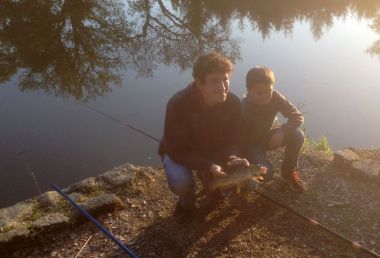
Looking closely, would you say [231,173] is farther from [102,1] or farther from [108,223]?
[102,1]

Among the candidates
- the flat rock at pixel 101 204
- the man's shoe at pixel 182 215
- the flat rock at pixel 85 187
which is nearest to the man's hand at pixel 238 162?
the man's shoe at pixel 182 215

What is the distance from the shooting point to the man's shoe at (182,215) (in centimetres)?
382

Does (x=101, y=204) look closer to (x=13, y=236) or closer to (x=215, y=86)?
(x=13, y=236)

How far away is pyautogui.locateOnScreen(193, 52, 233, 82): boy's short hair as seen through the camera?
3463mm

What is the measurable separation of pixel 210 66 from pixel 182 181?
3.53ft

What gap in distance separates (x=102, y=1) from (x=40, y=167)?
849 centimetres

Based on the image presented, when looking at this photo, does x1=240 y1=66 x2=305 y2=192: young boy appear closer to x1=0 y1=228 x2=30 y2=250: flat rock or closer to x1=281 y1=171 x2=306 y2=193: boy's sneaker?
x1=281 y1=171 x2=306 y2=193: boy's sneaker

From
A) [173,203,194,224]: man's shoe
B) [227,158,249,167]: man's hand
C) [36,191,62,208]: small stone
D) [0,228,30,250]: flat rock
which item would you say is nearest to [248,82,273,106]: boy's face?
[227,158,249,167]: man's hand

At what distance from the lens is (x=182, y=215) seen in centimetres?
383

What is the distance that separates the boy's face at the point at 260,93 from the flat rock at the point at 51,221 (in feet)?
7.39

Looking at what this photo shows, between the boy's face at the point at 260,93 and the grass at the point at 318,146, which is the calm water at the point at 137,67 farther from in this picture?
the boy's face at the point at 260,93

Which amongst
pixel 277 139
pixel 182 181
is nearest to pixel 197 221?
pixel 182 181

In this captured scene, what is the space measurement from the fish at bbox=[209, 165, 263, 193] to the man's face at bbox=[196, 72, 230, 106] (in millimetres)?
671

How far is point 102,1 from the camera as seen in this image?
12.5 meters
